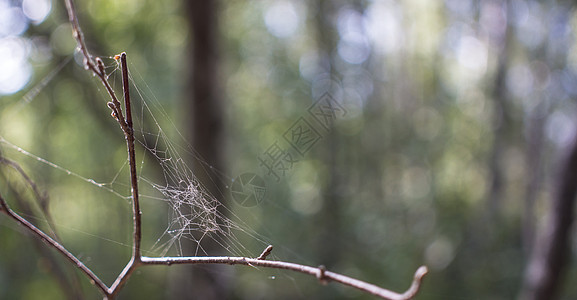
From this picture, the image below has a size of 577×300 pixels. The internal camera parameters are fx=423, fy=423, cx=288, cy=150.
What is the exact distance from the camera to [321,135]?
3361 mm

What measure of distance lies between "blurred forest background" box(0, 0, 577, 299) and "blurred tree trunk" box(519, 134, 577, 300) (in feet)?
0.13

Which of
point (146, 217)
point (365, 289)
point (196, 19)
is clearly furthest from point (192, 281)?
point (146, 217)

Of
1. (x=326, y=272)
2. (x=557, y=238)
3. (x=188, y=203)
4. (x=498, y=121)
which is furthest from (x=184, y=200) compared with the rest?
(x=498, y=121)

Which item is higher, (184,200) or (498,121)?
(498,121)

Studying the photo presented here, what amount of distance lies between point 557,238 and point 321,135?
1705mm

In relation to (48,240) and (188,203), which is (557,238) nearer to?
(188,203)

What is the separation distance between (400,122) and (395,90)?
1847mm

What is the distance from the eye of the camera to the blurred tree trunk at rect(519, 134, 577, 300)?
2.32 m

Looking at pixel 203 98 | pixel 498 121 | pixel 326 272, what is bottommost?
pixel 326 272

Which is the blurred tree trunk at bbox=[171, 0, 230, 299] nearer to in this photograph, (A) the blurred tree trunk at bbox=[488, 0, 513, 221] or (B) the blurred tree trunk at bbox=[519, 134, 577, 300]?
(B) the blurred tree trunk at bbox=[519, 134, 577, 300]

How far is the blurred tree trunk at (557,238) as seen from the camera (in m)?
2.32

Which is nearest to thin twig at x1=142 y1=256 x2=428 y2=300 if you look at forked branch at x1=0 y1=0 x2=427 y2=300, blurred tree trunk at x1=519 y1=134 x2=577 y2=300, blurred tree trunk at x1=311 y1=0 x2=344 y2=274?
forked branch at x1=0 y1=0 x2=427 y2=300

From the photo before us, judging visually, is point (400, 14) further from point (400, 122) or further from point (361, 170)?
point (361, 170)
